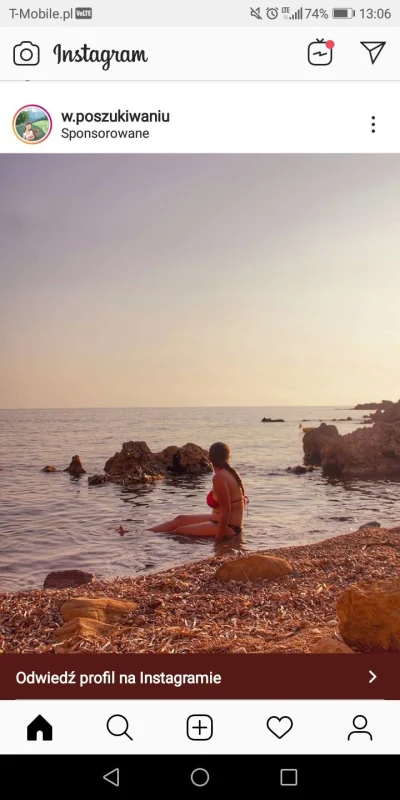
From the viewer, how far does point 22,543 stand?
10.8m

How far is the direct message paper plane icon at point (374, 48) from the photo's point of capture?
3.18 m

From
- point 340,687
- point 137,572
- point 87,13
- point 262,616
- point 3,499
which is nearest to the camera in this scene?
point 340,687

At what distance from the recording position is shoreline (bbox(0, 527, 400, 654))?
390 cm

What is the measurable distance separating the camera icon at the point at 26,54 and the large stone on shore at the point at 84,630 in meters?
3.99

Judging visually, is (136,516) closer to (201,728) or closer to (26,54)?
(201,728)

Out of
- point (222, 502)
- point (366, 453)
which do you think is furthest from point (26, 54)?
point (366, 453)

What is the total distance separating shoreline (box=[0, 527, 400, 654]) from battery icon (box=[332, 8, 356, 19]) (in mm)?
4031

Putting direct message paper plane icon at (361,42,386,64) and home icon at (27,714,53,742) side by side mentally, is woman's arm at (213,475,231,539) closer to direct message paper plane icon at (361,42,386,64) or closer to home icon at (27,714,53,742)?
home icon at (27,714,53,742)

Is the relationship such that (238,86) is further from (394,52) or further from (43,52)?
(43,52)

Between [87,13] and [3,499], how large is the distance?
15.9 meters

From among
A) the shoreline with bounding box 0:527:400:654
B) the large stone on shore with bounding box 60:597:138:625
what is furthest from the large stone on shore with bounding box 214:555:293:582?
the large stone on shore with bounding box 60:597:138:625

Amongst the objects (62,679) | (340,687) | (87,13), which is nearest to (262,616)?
(340,687)

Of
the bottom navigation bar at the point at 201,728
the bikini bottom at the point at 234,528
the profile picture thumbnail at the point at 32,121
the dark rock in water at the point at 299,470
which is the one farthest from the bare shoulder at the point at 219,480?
the dark rock in water at the point at 299,470
